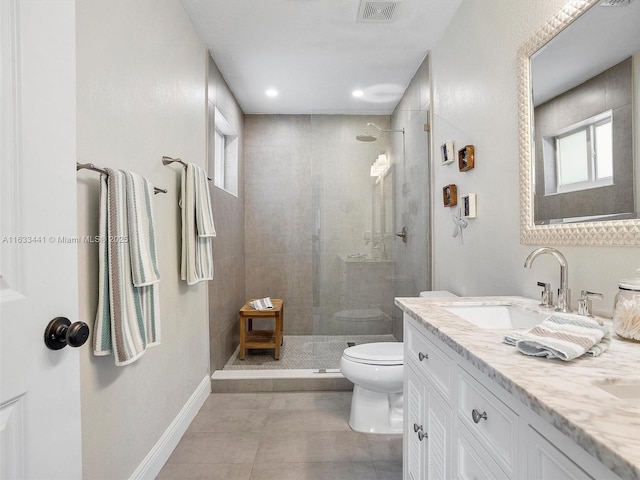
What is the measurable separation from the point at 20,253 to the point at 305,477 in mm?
1570

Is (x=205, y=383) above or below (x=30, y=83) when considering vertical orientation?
below

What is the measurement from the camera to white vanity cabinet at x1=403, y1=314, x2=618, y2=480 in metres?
0.55

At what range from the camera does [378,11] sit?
2.13 metres

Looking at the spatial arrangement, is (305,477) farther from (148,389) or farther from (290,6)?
(290,6)

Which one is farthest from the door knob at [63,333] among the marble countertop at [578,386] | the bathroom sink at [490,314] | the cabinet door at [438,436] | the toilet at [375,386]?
the toilet at [375,386]

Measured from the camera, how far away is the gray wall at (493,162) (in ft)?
3.92

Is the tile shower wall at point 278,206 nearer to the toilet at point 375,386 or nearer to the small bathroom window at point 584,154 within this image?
the toilet at point 375,386

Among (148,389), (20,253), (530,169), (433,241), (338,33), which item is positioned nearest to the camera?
(20,253)

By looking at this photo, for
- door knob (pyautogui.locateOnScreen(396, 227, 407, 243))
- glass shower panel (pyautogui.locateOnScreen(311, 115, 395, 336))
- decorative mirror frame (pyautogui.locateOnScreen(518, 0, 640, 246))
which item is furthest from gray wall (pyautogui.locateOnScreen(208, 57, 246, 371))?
decorative mirror frame (pyautogui.locateOnScreen(518, 0, 640, 246))

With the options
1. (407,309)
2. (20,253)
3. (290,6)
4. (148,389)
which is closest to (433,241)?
(407,309)

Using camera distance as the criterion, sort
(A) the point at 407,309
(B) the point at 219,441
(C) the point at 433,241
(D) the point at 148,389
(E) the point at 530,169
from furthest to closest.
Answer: (C) the point at 433,241
(B) the point at 219,441
(D) the point at 148,389
(E) the point at 530,169
(A) the point at 407,309

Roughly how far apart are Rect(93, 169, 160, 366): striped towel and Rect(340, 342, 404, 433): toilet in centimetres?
112

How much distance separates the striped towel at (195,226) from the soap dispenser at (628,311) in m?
1.82

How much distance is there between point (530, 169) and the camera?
4.65 ft
